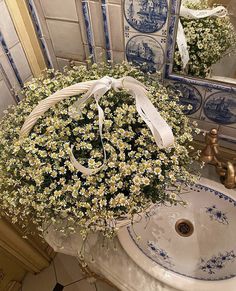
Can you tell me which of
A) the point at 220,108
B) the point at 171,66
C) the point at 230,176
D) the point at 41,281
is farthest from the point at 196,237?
the point at 41,281

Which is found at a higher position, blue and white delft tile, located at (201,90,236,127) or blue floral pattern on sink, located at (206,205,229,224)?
blue and white delft tile, located at (201,90,236,127)

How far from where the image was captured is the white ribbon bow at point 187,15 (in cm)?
71

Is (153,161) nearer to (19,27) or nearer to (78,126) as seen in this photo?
(78,126)

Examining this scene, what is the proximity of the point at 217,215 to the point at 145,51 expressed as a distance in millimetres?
544

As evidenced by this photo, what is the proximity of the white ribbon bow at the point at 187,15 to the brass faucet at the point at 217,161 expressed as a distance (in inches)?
8.5

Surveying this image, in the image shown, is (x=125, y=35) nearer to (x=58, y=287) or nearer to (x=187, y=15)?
(x=187, y=15)

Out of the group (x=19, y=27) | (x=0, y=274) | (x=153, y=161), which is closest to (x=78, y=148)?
(x=153, y=161)

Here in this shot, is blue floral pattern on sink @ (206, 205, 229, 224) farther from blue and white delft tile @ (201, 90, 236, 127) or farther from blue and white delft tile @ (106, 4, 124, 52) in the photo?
blue and white delft tile @ (106, 4, 124, 52)

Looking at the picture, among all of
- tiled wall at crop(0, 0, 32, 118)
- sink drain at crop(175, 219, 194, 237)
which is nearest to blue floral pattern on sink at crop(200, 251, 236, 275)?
sink drain at crop(175, 219, 194, 237)

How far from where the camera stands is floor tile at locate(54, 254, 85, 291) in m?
1.70

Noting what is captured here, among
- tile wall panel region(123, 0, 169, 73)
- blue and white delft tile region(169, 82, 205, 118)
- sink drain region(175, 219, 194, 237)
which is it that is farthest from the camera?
sink drain region(175, 219, 194, 237)

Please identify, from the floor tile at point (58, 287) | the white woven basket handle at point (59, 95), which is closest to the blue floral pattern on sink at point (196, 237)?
the white woven basket handle at point (59, 95)

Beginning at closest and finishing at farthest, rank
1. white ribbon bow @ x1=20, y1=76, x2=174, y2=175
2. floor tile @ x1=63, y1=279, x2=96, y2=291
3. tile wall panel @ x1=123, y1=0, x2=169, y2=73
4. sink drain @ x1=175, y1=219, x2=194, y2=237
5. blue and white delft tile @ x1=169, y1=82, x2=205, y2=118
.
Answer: white ribbon bow @ x1=20, y1=76, x2=174, y2=175 < tile wall panel @ x1=123, y1=0, x2=169, y2=73 < blue and white delft tile @ x1=169, y1=82, x2=205, y2=118 < sink drain @ x1=175, y1=219, x2=194, y2=237 < floor tile @ x1=63, y1=279, x2=96, y2=291

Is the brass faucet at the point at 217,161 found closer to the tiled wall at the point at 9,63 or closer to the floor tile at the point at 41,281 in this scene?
the tiled wall at the point at 9,63
